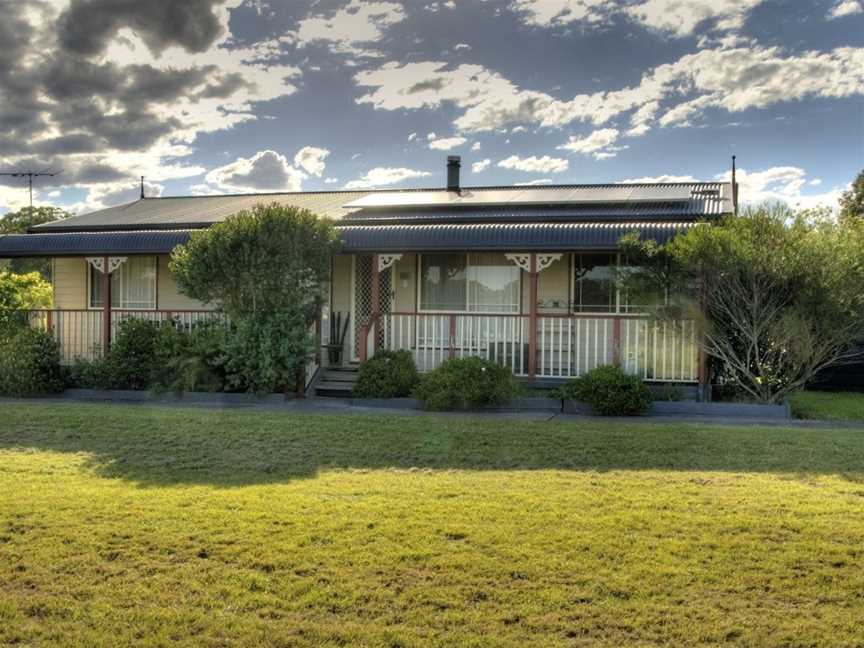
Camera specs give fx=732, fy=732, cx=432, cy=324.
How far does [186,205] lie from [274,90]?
12.2ft

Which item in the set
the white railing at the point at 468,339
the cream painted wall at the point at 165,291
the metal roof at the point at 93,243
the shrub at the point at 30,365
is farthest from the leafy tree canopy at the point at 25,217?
the white railing at the point at 468,339

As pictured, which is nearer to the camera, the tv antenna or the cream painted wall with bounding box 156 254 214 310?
the cream painted wall with bounding box 156 254 214 310

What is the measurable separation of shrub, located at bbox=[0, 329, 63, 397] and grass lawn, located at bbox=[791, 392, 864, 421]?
11.9 meters

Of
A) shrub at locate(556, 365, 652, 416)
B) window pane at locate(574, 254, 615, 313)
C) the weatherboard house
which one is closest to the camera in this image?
shrub at locate(556, 365, 652, 416)

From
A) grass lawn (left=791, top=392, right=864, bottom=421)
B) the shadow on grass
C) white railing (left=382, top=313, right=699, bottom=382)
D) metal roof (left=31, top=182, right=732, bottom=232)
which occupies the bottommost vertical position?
the shadow on grass

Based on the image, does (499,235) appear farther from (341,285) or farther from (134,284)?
(134,284)

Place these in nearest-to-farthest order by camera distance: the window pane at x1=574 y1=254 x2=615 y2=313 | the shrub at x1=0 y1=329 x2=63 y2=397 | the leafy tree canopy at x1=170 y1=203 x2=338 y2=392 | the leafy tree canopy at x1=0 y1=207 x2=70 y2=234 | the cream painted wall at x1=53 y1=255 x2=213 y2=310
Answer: the leafy tree canopy at x1=170 y1=203 x2=338 y2=392, the shrub at x1=0 y1=329 x2=63 y2=397, the window pane at x1=574 y1=254 x2=615 y2=313, the cream painted wall at x1=53 y1=255 x2=213 y2=310, the leafy tree canopy at x1=0 y1=207 x2=70 y2=234

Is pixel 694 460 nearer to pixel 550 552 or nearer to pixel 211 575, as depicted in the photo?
pixel 550 552

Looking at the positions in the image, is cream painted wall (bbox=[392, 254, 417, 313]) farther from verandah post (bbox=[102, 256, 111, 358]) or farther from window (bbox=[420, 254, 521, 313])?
verandah post (bbox=[102, 256, 111, 358])

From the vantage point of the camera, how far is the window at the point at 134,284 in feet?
50.0

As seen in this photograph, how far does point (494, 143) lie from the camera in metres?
19.1

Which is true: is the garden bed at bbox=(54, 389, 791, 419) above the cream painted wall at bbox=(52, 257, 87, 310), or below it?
below

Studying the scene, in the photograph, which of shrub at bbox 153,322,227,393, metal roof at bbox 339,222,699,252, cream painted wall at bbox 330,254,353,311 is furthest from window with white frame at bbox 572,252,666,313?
shrub at bbox 153,322,227,393

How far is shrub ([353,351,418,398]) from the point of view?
36.9ft
